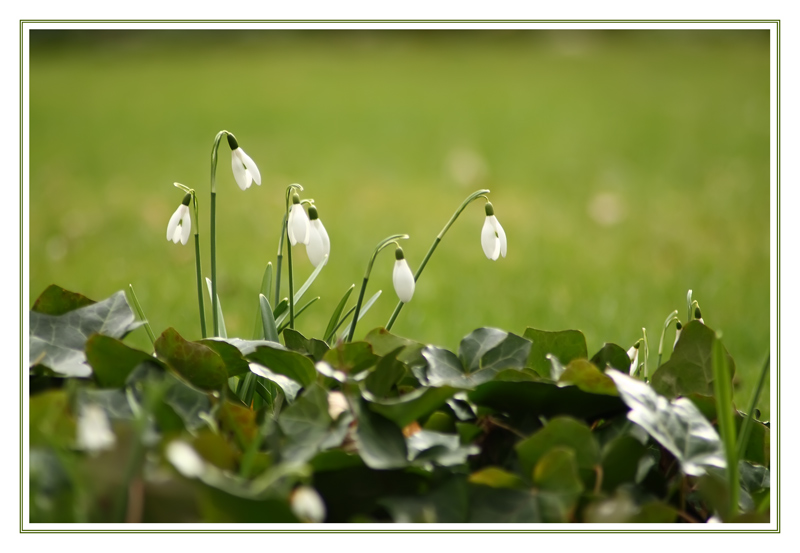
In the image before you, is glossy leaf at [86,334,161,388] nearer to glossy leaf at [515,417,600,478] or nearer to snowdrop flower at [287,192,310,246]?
snowdrop flower at [287,192,310,246]

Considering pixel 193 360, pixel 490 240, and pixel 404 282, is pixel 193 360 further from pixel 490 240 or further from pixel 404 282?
pixel 490 240

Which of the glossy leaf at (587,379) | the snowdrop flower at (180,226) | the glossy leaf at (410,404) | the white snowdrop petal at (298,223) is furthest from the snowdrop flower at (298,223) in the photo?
the glossy leaf at (587,379)

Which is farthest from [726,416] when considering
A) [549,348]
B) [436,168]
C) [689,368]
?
[436,168]

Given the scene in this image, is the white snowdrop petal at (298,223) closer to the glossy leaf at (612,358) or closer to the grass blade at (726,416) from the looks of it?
the glossy leaf at (612,358)

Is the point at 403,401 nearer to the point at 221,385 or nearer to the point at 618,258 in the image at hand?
the point at 221,385

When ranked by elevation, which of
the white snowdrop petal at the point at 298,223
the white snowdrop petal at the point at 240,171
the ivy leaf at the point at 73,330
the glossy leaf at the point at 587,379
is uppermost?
the white snowdrop petal at the point at 240,171
